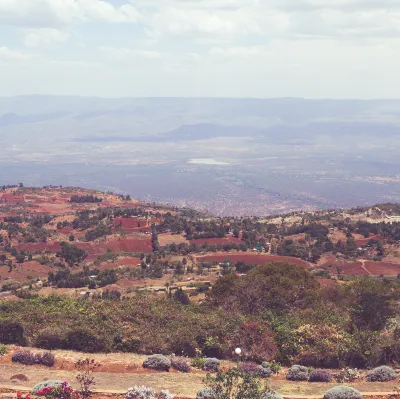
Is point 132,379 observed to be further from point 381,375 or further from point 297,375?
point 381,375

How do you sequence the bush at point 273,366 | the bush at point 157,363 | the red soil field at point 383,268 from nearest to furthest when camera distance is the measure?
the bush at point 157,363
the bush at point 273,366
the red soil field at point 383,268

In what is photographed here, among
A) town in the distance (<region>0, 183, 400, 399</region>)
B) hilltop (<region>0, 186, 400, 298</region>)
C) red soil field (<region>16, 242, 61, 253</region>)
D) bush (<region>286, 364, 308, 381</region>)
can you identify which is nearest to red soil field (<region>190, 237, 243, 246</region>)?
hilltop (<region>0, 186, 400, 298</region>)

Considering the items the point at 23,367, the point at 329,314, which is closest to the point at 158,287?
the point at 329,314

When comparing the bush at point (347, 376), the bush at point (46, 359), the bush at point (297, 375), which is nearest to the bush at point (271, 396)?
the bush at point (297, 375)

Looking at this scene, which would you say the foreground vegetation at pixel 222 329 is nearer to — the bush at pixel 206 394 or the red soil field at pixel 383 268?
the bush at pixel 206 394

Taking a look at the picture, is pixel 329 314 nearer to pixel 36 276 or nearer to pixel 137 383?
pixel 137 383

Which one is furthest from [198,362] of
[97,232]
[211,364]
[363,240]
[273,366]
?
[97,232]

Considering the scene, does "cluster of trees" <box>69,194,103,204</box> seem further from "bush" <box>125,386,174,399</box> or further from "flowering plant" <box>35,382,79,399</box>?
"flowering plant" <box>35,382,79,399</box>
